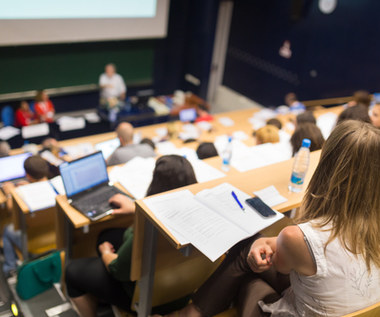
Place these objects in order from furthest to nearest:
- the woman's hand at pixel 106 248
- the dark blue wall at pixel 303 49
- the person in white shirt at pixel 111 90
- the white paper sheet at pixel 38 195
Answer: the person in white shirt at pixel 111 90
the dark blue wall at pixel 303 49
the white paper sheet at pixel 38 195
the woman's hand at pixel 106 248

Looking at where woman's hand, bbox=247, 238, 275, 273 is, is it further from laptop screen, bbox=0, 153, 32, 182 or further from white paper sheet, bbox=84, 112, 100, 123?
white paper sheet, bbox=84, 112, 100, 123

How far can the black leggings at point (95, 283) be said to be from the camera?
7.45ft

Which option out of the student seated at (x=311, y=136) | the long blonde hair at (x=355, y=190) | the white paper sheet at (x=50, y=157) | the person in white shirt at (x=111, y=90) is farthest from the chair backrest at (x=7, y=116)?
the long blonde hair at (x=355, y=190)

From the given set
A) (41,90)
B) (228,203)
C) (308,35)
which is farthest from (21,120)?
(228,203)

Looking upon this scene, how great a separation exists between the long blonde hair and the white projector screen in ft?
19.8

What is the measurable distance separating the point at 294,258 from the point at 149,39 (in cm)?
696

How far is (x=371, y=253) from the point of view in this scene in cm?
146

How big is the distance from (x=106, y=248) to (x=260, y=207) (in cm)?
96

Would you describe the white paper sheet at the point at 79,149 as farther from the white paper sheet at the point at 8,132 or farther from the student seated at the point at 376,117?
the student seated at the point at 376,117

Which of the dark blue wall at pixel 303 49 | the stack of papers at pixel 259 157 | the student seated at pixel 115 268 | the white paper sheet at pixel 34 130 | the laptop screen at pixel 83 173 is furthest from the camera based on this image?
the dark blue wall at pixel 303 49

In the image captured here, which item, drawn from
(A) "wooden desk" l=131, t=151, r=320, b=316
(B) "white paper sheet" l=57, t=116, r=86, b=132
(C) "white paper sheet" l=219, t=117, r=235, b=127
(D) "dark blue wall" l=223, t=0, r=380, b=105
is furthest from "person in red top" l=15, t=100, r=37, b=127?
(A) "wooden desk" l=131, t=151, r=320, b=316

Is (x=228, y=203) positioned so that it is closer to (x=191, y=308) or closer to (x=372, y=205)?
(x=191, y=308)

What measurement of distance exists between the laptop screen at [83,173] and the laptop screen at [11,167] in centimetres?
191

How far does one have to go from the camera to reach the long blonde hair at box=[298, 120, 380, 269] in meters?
1.43
